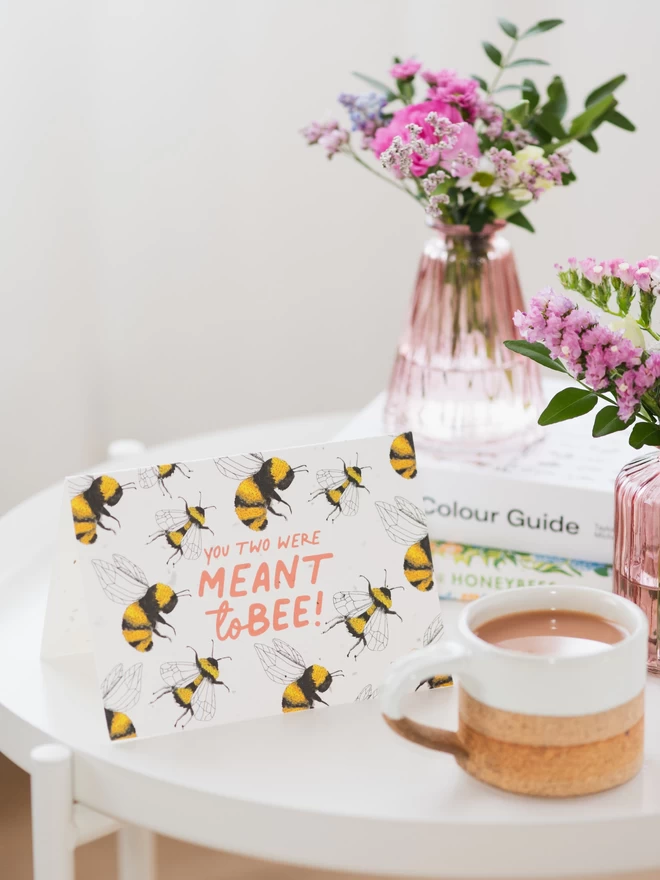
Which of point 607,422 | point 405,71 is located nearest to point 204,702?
point 607,422

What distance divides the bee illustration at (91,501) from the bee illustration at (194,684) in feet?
0.33

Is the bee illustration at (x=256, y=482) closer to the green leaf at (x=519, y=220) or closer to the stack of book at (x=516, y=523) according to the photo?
the stack of book at (x=516, y=523)

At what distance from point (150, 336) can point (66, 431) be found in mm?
190

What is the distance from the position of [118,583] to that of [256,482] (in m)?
0.12

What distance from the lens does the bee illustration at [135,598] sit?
74 centimetres

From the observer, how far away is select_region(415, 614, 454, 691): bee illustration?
798 mm

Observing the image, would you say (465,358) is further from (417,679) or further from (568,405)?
(417,679)

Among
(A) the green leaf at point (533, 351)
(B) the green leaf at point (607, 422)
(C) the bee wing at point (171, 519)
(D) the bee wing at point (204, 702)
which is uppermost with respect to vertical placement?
(A) the green leaf at point (533, 351)

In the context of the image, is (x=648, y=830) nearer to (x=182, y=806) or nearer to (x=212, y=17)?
(x=182, y=806)

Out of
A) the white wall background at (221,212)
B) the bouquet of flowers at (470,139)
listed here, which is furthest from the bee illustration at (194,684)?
the white wall background at (221,212)

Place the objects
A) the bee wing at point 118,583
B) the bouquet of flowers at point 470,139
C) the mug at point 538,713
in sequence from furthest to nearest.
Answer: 1. the bouquet of flowers at point 470,139
2. the bee wing at point 118,583
3. the mug at point 538,713

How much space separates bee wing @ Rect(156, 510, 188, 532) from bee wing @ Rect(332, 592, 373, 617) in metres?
0.12

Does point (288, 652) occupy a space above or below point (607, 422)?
below

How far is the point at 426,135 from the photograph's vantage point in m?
0.91
